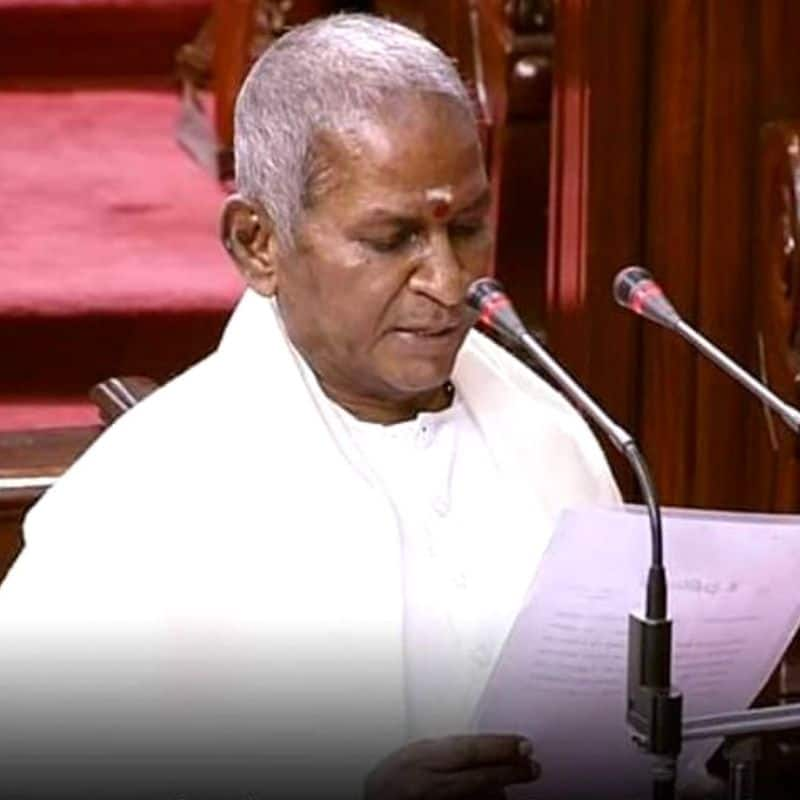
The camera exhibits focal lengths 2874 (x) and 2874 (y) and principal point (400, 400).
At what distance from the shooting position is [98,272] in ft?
15.7

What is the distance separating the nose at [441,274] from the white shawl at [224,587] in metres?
0.16

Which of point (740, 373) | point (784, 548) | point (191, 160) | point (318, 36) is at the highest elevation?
point (318, 36)

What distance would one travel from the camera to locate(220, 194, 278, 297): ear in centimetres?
240

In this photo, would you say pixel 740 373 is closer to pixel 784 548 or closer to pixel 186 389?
pixel 784 548

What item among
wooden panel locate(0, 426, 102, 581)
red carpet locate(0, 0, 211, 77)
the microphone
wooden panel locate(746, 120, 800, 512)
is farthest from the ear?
red carpet locate(0, 0, 211, 77)

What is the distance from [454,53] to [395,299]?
99.5 inches

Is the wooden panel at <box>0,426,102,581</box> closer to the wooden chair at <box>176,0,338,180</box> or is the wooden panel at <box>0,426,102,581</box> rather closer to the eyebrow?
the eyebrow

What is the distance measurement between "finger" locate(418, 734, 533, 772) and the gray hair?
48 centimetres

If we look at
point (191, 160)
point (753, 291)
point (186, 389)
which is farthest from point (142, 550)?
point (191, 160)

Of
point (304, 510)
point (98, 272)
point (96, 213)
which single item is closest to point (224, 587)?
point (304, 510)

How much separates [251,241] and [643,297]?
1.26ft

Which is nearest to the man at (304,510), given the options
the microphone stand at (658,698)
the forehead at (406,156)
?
the forehead at (406,156)

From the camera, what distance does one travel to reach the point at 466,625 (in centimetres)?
240

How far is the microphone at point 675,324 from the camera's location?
81.0 inches
